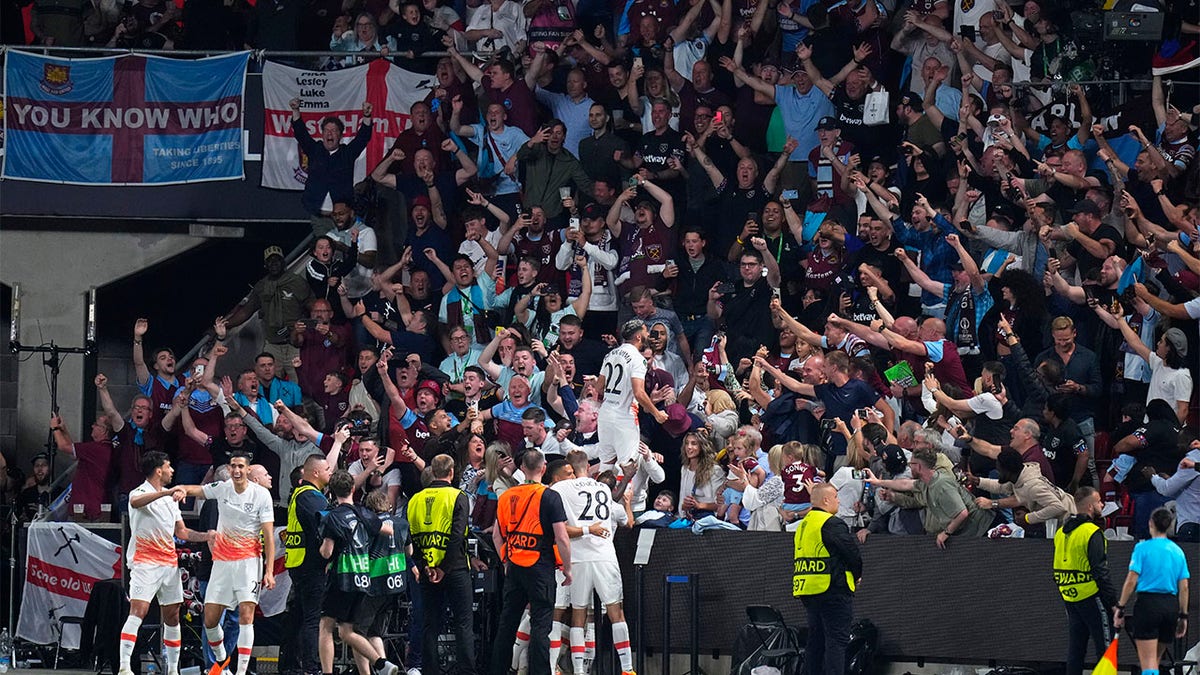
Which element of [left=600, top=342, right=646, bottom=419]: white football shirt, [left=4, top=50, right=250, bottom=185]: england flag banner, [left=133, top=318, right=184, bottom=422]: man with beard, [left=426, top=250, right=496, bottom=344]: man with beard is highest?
[left=4, top=50, right=250, bottom=185]: england flag banner

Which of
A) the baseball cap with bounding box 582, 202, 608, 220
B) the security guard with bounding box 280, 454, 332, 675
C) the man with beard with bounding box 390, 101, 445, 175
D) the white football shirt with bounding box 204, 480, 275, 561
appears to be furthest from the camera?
the man with beard with bounding box 390, 101, 445, 175

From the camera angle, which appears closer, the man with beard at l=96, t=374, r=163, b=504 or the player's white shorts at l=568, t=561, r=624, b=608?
the player's white shorts at l=568, t=561, r=624, b=608

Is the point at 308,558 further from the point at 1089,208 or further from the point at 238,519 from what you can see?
the point at 1089,208

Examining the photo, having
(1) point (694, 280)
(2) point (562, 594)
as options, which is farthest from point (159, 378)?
(2) point (562, 594)

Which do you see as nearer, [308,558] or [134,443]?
[308,558]

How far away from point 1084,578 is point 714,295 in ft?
19.9

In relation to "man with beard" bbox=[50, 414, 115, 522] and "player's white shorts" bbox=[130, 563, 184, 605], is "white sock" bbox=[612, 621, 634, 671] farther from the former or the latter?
"man with beard" bbox=[50, 414, 115, 522]

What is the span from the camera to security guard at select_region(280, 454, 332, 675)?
16.4 meters

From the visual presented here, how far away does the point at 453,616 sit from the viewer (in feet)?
53.8

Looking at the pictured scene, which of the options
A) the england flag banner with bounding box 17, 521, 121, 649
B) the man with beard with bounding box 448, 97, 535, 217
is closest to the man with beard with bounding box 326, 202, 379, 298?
the man with beard with bounding box 448, 97, 535, 217

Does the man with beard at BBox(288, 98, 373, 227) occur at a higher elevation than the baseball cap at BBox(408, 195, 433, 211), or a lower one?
higher

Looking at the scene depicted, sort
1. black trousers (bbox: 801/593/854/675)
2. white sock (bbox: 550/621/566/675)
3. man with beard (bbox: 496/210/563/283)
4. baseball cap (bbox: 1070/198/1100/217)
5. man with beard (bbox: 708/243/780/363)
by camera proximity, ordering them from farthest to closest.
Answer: man with beard (bbox: 496/210/563/283) → man with beard (bbox: 708/243/780/363) → baseball cap (bbox: 1070/198/1100/217) → white sock (bbox: 550/621/566/675) → black trousers (bbox: 801/593/854/675)

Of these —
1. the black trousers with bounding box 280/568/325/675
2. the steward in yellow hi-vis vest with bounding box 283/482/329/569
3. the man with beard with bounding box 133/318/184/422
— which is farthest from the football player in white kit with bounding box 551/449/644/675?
the man with beard with bounding box 133/318/184/422

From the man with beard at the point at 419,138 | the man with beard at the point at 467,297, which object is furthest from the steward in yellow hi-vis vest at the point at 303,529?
the man with beard at the point at 419,138
